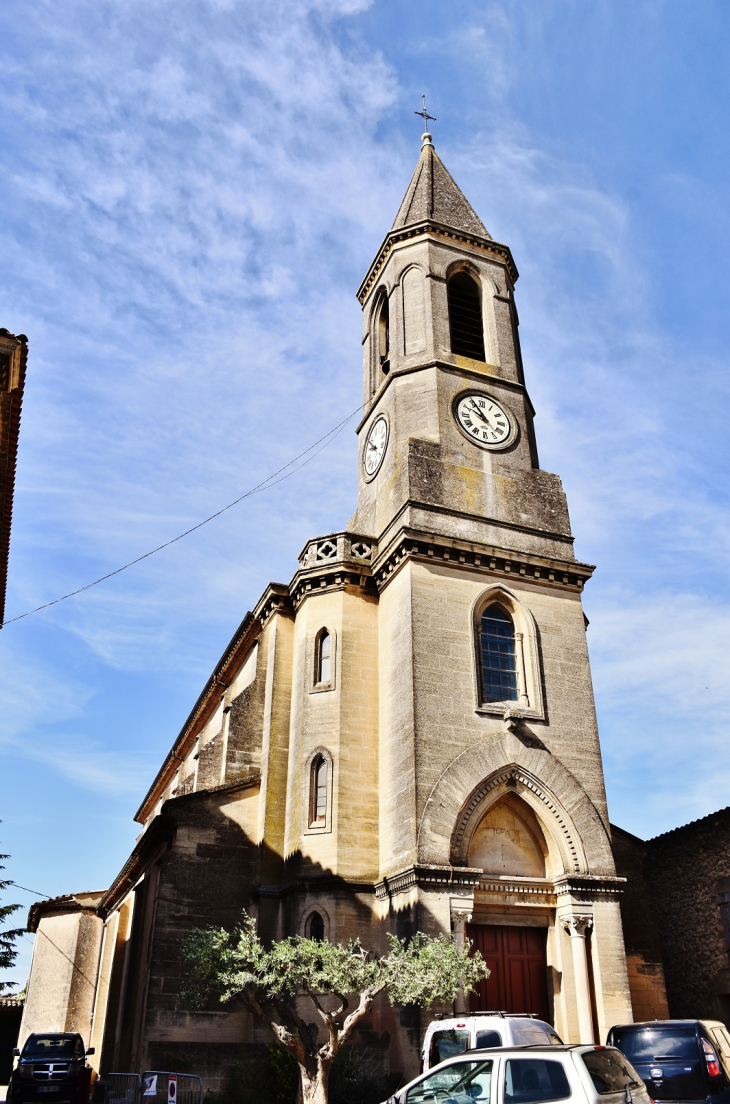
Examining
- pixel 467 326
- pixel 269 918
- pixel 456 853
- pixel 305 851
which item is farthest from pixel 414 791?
pixel 467 326

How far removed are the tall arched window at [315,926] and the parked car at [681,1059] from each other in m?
8.15

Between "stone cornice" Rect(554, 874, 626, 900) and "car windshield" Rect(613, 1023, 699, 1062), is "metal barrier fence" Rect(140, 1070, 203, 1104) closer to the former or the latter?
"car windshield" Rect(613, 1023, 699, 1062)

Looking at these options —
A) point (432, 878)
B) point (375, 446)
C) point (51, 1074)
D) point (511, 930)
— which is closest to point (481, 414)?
point (375, 446)

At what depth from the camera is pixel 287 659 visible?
77.9ft

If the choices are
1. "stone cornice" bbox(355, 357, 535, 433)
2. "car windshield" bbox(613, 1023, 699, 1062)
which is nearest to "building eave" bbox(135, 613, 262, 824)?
"stone cornice" bbox(355, 357, 535, 433)

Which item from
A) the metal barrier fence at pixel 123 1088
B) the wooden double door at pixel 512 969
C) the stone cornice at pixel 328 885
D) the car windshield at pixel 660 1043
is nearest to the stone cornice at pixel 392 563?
the stone cornice at pixel 328 885

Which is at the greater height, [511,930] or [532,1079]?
[511,930]

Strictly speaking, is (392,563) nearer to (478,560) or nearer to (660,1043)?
(478,560)

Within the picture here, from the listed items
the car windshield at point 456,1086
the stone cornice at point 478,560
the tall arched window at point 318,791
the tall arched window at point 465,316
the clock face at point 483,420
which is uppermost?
the tall arched window at point 465,316

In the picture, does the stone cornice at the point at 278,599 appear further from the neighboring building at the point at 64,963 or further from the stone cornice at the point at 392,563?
the neighboring building at the point at 64,963

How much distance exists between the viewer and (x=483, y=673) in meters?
21.2

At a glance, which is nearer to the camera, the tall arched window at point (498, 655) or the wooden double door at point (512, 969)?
the wooden double door at point (512, 969)

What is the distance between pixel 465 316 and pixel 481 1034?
20.2 meters

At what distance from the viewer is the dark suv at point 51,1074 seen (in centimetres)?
1838
